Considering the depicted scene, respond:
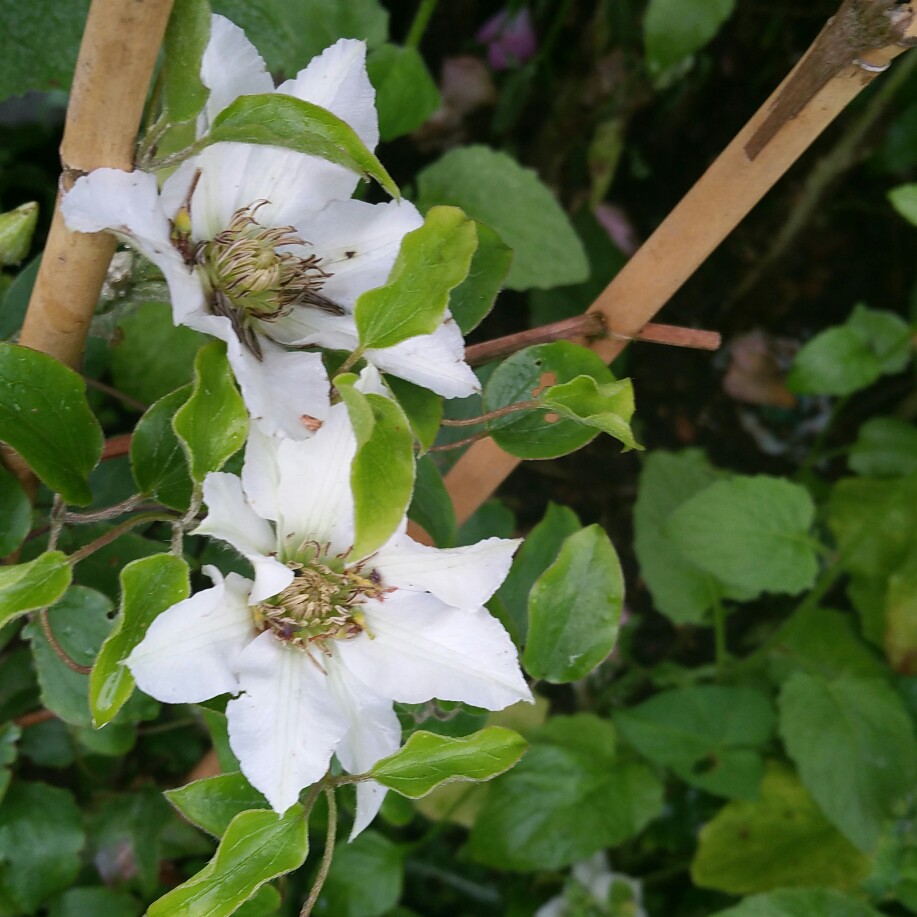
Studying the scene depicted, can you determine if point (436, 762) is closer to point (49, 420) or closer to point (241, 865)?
point (241, 865)

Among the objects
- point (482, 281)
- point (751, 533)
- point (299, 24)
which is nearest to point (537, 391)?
point (482, 281)

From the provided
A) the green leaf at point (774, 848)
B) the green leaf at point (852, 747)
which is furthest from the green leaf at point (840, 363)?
the green leaf at point (774, 848)

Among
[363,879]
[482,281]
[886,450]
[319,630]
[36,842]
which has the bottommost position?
[363,879]

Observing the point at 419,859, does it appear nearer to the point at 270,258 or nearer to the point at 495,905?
the point at 495,905

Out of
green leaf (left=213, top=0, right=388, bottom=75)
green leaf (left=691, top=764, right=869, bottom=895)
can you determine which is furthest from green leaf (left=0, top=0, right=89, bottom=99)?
green leaf (left=691, top=764, right=869, bottom=895)

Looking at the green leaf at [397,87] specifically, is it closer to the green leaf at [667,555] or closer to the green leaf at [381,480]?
the green leaf at [381,480]

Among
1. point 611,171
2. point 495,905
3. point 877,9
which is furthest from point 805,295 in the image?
point 877,9

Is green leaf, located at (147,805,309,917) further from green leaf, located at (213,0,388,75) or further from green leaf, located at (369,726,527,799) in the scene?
green leaf, located at (213,0,388,75)
